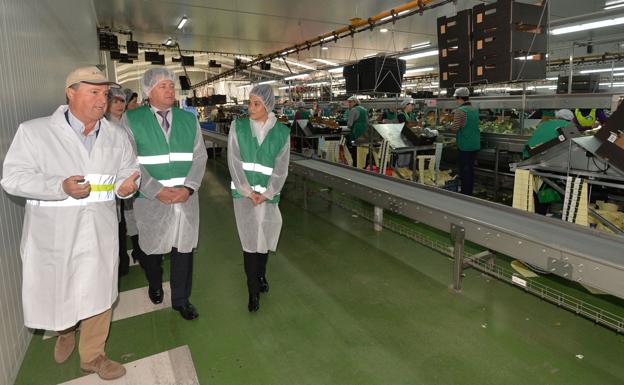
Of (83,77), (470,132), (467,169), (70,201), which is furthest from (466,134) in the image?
(70,201)

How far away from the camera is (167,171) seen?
261 centimetres

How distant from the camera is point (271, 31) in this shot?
12734 millimetres

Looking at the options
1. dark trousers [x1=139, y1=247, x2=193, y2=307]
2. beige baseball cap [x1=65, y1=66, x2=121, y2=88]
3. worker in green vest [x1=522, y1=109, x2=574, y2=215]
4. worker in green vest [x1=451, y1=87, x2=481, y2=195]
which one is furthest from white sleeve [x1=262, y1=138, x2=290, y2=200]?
worker in green vest [x1=451, y1=87, x2=481, y2=195]

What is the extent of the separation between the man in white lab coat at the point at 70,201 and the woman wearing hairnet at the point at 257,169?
826 millimetres

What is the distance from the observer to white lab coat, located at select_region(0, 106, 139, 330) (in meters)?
1.75

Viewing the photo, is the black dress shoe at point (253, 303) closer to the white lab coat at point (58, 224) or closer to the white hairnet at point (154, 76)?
the white lab coat at point (58, 224)

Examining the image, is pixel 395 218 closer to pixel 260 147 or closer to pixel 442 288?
pixel 442 288

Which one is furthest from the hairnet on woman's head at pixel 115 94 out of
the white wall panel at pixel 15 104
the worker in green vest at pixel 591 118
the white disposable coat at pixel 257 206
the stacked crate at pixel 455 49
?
the worker in green vest at pixel 591 118

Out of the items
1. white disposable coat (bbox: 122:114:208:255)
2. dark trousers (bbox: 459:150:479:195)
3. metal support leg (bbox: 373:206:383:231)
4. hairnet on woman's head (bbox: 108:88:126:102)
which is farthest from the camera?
dark trousers (bbox: 459:150:479:195)

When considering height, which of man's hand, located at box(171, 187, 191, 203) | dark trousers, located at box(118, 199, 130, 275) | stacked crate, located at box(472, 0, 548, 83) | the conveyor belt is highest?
stacked crate, located at box(472, 0, 548, 83)

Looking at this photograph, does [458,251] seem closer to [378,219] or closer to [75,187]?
[378,219]

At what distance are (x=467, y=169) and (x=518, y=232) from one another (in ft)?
12.4

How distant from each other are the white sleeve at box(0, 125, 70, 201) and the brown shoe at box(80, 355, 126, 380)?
1038mm

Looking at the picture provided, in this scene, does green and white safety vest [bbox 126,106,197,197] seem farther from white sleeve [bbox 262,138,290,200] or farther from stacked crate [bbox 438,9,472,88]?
stacked crate [bbox 438,9,472,88]
